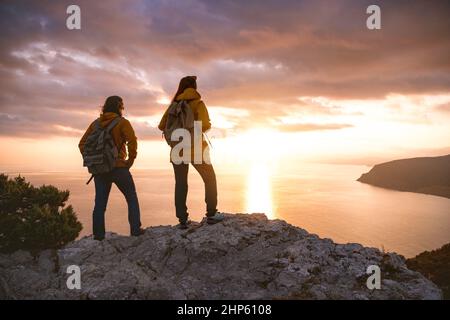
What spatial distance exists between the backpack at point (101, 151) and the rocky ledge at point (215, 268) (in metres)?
2.11

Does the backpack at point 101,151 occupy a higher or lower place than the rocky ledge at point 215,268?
higher

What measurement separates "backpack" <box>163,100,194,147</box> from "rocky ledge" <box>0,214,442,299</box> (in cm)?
267

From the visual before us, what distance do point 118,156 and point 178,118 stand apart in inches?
66.1

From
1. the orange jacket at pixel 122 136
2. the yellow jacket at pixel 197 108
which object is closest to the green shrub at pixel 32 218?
the orange jacket at pixel 122 136

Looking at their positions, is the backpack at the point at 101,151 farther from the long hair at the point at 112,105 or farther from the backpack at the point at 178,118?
the backpack at the point at 178,118

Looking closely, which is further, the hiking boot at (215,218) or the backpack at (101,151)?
the hiking boot at (215,218)

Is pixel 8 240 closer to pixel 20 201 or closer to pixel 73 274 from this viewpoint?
pixel 20 201

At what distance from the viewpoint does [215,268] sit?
7711 mm

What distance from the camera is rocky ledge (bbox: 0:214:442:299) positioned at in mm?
6707

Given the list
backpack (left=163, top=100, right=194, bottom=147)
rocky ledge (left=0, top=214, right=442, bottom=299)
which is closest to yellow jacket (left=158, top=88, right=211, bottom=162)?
backpack (left=163, top=100, right=194, bottom=147)

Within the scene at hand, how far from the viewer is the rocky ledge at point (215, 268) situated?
671cm

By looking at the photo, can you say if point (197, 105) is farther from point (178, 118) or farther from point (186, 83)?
point (186, 83)

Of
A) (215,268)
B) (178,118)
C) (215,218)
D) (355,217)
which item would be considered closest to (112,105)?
(178,118)
